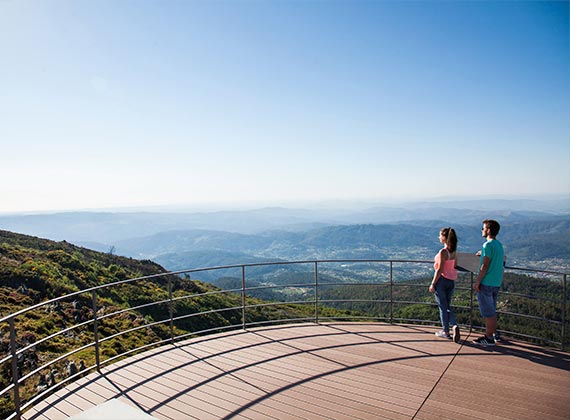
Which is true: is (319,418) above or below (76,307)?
above

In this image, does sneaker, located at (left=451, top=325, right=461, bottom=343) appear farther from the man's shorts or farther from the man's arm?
the man's arm

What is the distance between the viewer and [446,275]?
4.67 metres

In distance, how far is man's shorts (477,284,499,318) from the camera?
441 cm

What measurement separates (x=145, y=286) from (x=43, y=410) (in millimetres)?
22222

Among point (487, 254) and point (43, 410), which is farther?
point (487, 254)

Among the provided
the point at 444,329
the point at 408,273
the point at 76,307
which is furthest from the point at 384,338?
the point at 408,273

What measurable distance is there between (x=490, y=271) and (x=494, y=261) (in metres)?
0.13

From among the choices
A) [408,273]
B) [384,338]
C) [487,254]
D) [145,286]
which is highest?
[487,254]

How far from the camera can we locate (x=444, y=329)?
488 cm

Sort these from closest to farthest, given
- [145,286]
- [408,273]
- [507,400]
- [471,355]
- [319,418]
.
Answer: [319,418] < [507,400] < [471,355] < [145,286] < [408,273]

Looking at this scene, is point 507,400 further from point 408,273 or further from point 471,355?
point 408,273

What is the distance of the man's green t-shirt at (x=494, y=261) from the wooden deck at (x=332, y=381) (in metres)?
0.86

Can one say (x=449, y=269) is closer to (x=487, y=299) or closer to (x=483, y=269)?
(x=483, y=269)

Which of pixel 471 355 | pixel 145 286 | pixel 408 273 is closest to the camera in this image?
pixel 471 355
